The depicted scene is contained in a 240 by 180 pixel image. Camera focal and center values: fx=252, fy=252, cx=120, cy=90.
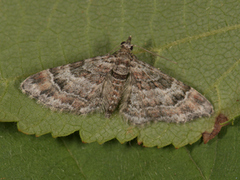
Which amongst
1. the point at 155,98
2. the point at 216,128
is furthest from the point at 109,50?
the point at 216,128

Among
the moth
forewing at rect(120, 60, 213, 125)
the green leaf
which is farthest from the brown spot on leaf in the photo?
forewing at rect(120, 60, 213, 125)

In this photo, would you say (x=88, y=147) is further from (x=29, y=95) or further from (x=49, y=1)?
(x=49, y=1)

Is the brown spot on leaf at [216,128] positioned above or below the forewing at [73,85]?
below

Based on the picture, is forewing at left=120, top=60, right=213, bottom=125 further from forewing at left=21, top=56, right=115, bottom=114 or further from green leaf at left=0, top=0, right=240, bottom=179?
forewing at left=21, top=56, right=115, bottom=114

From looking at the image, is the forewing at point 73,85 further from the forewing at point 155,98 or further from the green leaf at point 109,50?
the forewing at point 155,98

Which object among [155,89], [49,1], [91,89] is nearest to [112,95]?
[91,89]

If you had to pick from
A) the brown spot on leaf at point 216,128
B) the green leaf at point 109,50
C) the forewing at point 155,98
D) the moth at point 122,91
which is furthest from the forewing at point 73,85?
the brown spot on leaf at point 216,128

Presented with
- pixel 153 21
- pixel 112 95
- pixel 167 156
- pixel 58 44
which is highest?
pixel 153 21
